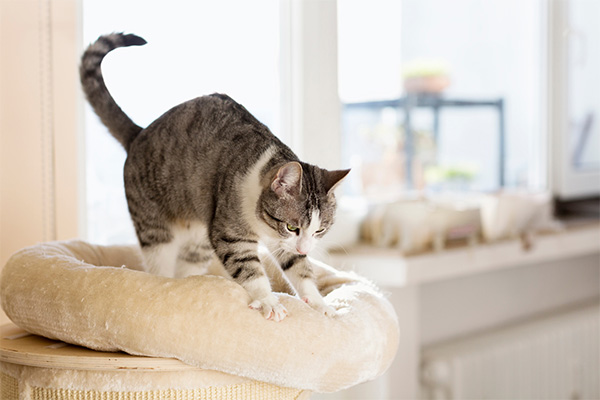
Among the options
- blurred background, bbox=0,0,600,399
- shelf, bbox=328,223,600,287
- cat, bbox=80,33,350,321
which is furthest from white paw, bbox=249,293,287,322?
shelf, bbox=328,223,600,287

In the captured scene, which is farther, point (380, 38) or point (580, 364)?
point (580, 364)

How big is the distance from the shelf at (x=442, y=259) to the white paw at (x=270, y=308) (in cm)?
80

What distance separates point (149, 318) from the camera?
850mm

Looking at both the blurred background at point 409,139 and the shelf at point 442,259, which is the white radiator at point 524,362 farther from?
the shelf at point 442,259

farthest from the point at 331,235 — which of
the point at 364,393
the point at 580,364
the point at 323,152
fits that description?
the point at 580,364

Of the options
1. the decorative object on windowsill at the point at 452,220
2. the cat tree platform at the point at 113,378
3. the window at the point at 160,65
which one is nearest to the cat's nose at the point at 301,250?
the cat tree platform at the point at 113,378

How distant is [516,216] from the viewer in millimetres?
2236

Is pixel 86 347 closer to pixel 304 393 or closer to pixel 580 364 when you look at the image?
pixel 304 393

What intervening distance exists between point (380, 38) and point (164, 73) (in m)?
0.98

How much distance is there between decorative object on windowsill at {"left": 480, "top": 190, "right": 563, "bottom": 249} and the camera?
2121 mm

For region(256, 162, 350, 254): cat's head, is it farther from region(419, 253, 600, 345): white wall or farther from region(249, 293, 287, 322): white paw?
region(419, 253, 600, 345): white wall

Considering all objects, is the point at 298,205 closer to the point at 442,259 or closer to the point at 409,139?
the point at 442,259

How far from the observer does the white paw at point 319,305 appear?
0.92 meters

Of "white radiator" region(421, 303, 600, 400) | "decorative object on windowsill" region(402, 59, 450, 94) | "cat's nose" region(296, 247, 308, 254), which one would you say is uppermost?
"decorative object on windowsill" region(402, 59, 450, 94)
